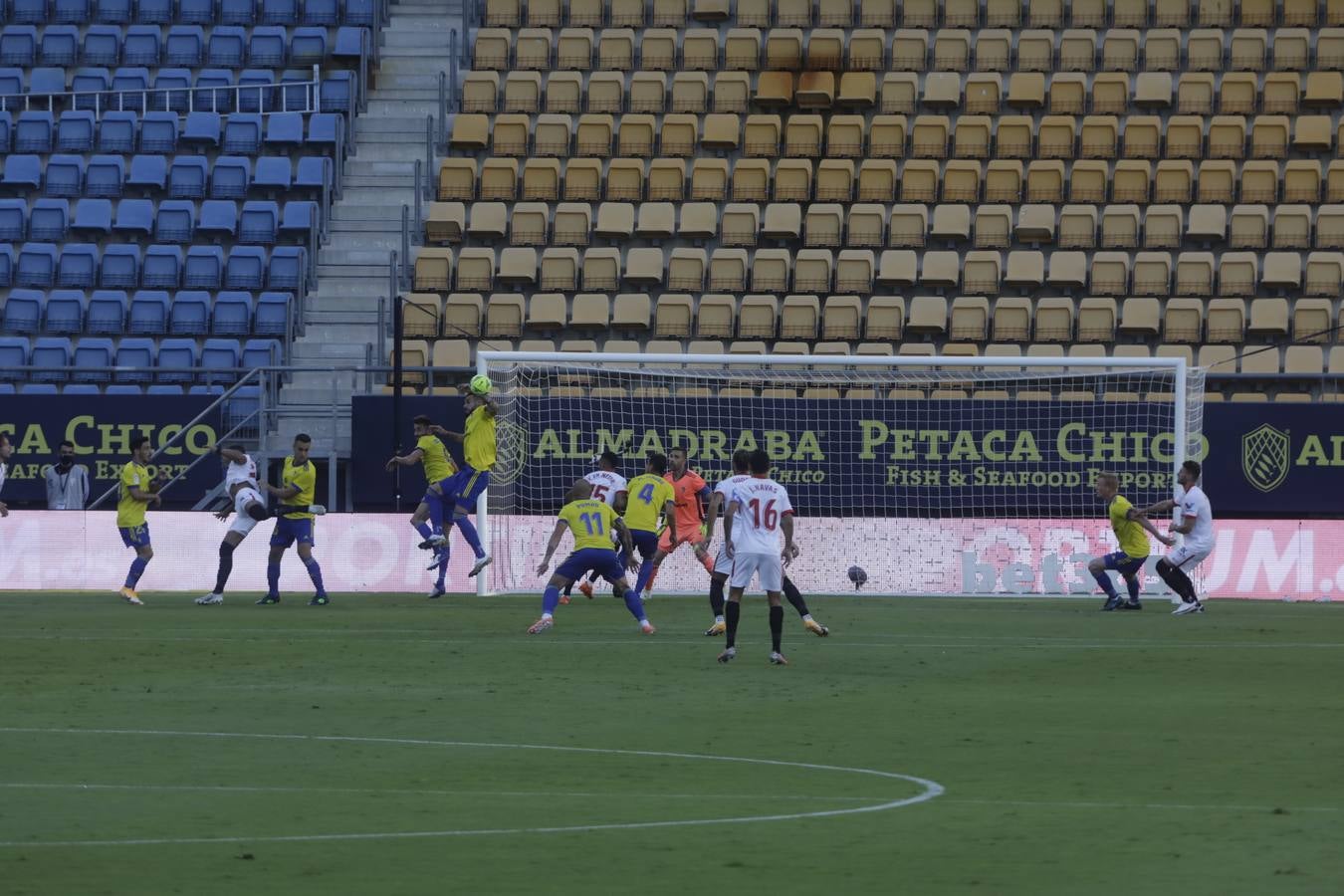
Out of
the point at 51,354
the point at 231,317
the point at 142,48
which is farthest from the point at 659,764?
the point at 142,48

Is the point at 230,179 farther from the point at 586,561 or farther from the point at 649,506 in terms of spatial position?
the point at 586,561

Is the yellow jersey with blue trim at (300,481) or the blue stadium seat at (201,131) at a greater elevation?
the blue stadium seat at (201,131)

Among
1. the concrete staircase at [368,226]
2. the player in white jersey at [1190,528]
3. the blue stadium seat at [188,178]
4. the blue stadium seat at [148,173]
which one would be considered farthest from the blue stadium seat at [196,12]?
the player in white jersey at [1190,528]

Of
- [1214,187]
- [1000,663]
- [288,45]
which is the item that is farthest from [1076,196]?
[1000,663]

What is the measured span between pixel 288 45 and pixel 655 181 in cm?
796

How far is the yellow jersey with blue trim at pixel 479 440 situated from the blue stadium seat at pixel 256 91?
13.8 metres

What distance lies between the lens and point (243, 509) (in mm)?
25375

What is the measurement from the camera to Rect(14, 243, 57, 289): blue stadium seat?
33.9m

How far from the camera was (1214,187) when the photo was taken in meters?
34.6

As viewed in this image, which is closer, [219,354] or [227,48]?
[219,354]

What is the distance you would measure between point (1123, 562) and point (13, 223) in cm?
1991

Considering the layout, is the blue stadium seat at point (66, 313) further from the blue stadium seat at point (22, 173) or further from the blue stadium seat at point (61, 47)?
the blue stadium seat at point (61, 47)

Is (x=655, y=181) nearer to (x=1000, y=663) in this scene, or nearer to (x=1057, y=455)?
(x=1057, y=455)

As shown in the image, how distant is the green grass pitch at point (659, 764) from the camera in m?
7.91
